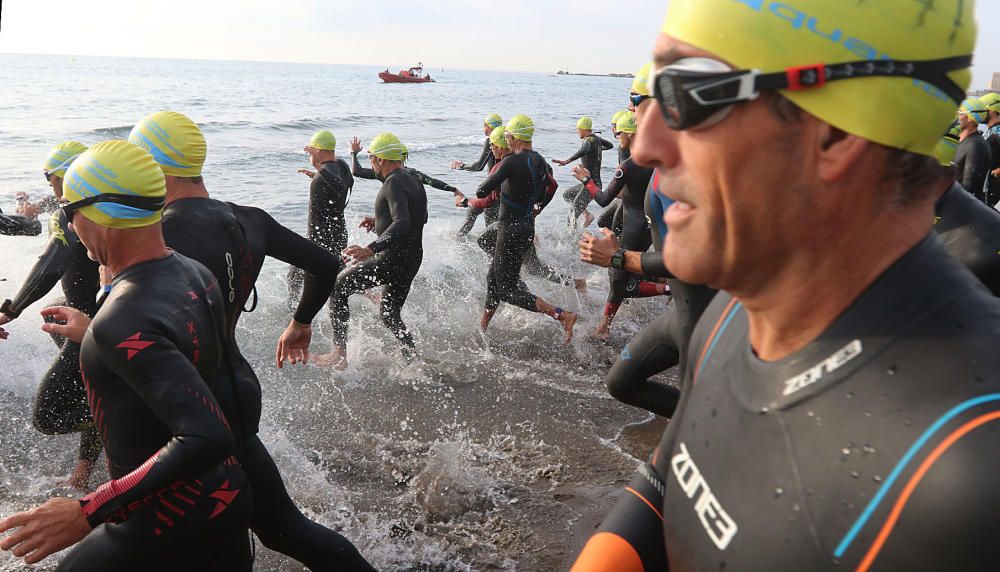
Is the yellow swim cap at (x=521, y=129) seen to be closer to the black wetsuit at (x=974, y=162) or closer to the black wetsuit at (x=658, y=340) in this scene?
the black wetsuit at (x=658, y=340)

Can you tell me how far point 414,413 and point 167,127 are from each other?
3.34 meters

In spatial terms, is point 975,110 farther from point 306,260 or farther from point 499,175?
point 306,260

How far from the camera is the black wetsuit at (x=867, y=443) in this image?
844mm

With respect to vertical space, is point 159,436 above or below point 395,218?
above

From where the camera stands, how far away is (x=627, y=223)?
8625 millimetres

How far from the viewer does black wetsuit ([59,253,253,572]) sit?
2.36 m

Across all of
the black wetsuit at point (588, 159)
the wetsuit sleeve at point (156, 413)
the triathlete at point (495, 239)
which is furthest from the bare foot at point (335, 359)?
the black wetsuit at point (588, 159)

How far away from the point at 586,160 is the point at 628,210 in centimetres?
425

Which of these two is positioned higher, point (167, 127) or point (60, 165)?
point (167, 127)

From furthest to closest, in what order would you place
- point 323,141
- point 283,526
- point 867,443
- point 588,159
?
point 588,159, point 323,141, point 283,526, point 867,443

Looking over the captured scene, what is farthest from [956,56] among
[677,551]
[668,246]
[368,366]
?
[368,366]

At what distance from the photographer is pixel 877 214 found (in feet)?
3.40

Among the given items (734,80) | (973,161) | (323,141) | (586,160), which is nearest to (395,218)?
(323,141)

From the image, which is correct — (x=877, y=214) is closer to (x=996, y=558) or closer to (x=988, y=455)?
(x=988, y=455)
